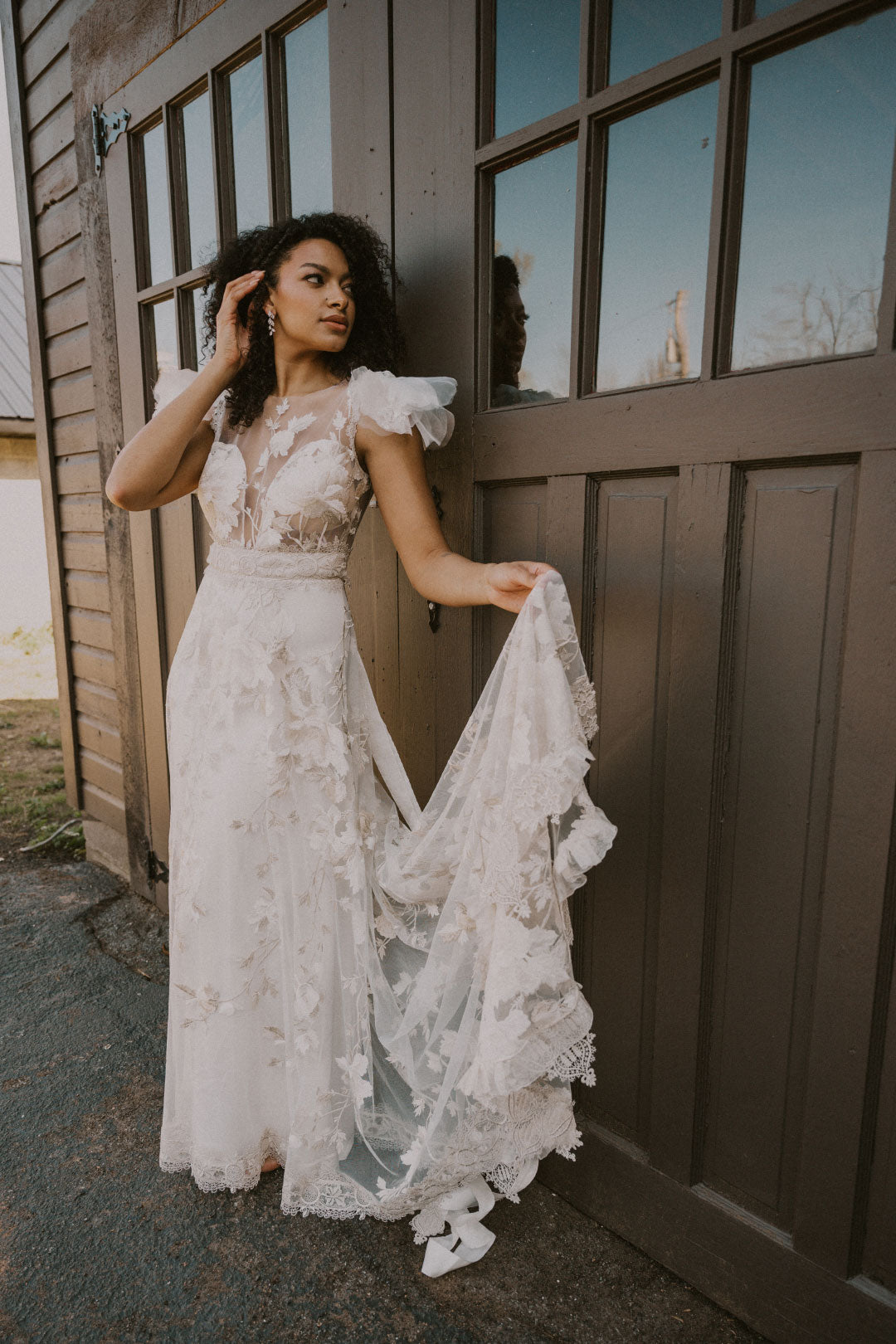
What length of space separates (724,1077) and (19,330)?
13.3 m

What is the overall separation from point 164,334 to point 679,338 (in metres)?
1.96

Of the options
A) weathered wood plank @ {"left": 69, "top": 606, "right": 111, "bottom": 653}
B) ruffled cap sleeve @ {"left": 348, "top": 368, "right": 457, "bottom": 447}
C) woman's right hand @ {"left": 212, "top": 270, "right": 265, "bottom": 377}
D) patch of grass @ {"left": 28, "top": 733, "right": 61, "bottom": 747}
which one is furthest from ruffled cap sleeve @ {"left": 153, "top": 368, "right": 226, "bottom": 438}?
patch of grass @ {"left": 28, "top": 733, "right": 61, "bottom": 747}

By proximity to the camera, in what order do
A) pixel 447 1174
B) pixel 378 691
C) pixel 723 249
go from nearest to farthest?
pixel 723 249 → pixel 447 1174 → pixel 378 691

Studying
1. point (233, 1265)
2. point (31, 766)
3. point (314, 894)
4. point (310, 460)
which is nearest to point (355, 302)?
point (310, 460)

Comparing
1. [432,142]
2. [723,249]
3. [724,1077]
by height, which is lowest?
[724,1077]

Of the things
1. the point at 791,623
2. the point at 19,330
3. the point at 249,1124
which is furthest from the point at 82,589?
the point at 19,330

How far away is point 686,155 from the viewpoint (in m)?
1.34

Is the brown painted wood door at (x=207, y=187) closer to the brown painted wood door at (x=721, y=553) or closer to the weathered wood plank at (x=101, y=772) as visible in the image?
the brown painted wood door at (x=721, y=553)

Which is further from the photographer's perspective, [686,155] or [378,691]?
[378,691]

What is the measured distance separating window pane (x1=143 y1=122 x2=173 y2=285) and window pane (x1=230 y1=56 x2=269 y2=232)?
40cm

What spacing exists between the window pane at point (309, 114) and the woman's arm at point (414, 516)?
2.64 feet

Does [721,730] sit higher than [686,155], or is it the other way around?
[686,155]

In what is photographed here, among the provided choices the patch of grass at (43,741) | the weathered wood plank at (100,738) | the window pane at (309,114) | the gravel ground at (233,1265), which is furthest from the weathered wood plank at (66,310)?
the patch of grass at (43,741)

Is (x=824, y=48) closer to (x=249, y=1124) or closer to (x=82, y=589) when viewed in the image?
(x=249, y=1124)
